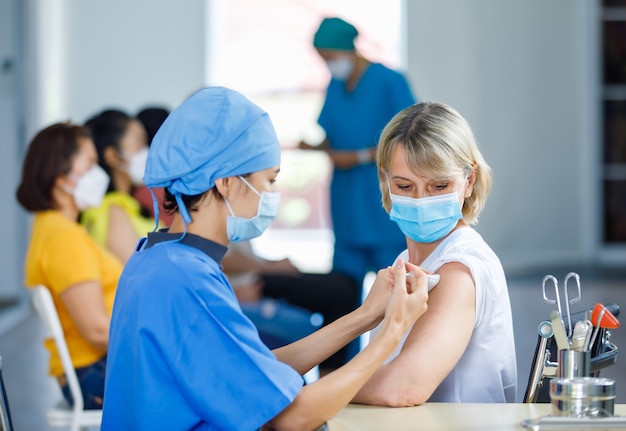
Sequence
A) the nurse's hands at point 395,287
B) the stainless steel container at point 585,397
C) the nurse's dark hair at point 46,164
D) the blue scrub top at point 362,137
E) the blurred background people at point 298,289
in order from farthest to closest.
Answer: the blue scrub top at point 362,137
the blurred background people at point 298,289
the nurse's dark hair at point 46,164
the nurse's hands at point 395,287
the stainless steel container at point 585,397

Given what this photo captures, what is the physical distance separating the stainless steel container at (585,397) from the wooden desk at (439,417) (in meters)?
0.07

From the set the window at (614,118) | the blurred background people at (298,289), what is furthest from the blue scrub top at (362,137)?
the window at (614,118)

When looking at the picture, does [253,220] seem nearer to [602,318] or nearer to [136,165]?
[602,318]

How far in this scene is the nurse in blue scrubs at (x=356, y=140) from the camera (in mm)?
3871

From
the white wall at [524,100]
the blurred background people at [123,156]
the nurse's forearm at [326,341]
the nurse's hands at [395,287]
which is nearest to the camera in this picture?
the nurse's hands at [395,287]

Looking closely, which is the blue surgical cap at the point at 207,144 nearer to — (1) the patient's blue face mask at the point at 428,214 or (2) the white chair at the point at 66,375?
(1) the patient's blue face mask at the point at 428,214

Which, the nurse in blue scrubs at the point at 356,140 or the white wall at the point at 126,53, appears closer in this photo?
the nurse in blue scrubs at the point at 356,140

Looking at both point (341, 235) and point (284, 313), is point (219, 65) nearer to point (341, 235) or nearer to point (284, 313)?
point (341, 235)

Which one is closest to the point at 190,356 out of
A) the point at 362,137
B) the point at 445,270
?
the point at 445,270

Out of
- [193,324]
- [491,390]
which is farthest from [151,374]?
[491,390]

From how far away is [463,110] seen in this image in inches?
270

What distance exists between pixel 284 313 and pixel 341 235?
794 millimetres

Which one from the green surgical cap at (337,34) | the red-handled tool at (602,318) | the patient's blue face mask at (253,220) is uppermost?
the green surgical cap at (337,34)

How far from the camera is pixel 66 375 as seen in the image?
231cm
